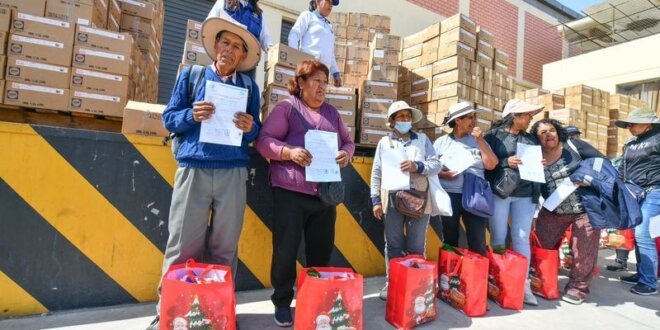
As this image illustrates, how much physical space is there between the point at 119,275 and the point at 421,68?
4705 mm

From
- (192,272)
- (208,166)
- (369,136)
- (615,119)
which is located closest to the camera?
(192,272)

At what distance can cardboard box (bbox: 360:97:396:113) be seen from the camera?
4266 mm

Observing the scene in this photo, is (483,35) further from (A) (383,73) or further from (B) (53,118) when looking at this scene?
(B) (53,118)

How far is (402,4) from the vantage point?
31.7ft

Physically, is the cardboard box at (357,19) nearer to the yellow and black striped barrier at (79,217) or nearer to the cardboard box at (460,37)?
the cardboard box at (460,37)

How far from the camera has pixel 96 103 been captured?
287 centimetres

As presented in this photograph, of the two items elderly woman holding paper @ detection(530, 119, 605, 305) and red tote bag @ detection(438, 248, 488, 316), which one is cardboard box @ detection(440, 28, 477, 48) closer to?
elderly woman holding paper @ detection(530, 119, 605, 305)

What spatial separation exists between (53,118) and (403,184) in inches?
115

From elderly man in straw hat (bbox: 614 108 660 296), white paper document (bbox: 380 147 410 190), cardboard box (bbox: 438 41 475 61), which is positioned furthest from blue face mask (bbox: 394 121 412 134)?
elderly man in straw hat (bbox: 614 108 660 296)

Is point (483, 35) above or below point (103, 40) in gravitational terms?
above

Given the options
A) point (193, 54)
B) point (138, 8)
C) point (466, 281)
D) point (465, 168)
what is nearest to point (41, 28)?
point (193, 54)

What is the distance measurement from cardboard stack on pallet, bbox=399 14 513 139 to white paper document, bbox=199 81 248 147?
3511 millimetres

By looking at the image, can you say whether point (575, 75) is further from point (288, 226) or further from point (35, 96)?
point (35, 96)

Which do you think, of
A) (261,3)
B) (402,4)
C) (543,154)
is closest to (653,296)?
(543,154)
